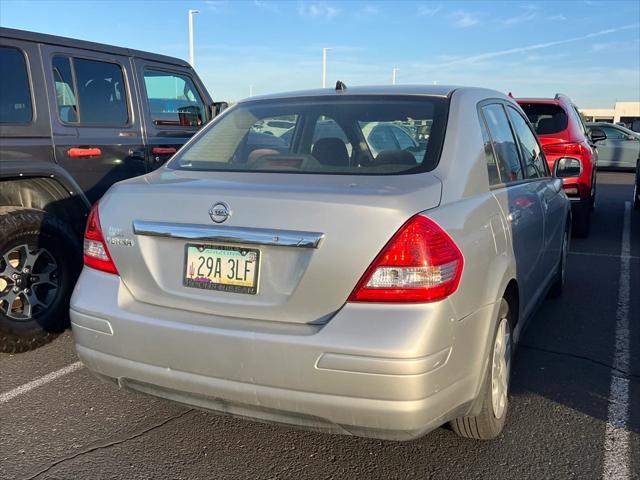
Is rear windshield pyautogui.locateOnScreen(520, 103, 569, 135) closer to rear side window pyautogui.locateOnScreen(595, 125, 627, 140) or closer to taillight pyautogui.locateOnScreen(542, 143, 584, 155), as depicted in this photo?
taillight pyautogui.locateOnScreen(542, 143, 584, 155)

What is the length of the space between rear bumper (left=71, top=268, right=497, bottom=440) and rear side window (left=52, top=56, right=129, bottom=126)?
250 cm

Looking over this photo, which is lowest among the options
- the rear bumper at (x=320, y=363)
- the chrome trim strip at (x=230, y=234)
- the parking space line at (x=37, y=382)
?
the parking space line at (x=37, y=382)

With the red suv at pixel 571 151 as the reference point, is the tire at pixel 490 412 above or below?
below

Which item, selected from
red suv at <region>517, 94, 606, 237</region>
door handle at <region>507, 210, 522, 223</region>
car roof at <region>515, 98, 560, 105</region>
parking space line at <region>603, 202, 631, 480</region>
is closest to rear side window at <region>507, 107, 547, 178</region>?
door handle at <region>507, 210, 522, 223</region>

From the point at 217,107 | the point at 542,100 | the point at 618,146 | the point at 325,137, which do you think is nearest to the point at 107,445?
the point at 325,137

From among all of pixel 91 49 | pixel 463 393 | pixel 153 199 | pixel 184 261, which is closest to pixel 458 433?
pixel 463 393

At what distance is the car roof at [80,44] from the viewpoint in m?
4.17

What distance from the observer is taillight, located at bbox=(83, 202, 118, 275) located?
2701mm

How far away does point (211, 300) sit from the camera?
96.5 inches

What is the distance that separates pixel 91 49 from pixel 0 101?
0.94 meters

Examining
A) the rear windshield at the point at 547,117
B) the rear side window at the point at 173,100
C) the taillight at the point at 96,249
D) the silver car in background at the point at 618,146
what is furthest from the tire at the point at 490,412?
the silver car in background at the point at 618,146

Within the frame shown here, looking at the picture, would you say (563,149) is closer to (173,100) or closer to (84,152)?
(173,100)

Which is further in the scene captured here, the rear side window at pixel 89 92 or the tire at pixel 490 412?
the rear side window at pixel 89 92

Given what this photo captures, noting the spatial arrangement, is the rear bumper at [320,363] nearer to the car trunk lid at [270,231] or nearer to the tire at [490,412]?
the car trunk lid at [270,231]
